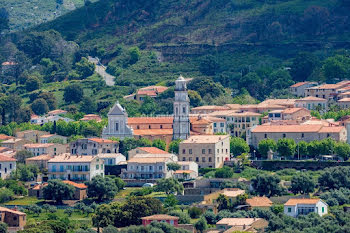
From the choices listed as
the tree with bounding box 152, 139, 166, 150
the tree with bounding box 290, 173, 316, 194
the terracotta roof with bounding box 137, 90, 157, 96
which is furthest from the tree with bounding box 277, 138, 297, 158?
the terracotta roof with bounding box 137, 90, 157, 96

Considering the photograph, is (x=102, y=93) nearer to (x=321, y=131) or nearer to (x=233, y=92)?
(x=233, y=92)

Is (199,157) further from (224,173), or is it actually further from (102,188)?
(102,188)

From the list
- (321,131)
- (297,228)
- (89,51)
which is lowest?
(297,228)

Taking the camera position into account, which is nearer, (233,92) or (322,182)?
(322,182)

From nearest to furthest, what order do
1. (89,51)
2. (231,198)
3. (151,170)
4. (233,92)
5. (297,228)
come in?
(297,228) → (231,198) → (151,170) → (233,92) → (89,51)

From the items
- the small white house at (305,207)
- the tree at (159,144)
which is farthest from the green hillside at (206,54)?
the small white house at (305,207)

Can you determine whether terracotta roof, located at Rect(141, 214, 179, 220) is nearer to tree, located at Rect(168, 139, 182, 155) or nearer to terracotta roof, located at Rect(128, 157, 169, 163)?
terracotta roof, located at Rect(128, 157, 169, 163)

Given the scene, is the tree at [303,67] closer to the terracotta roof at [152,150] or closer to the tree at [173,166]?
the terracotta roof at [152,150]

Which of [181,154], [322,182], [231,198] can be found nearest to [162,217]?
[231,198]

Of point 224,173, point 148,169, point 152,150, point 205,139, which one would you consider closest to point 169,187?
point 224,173
